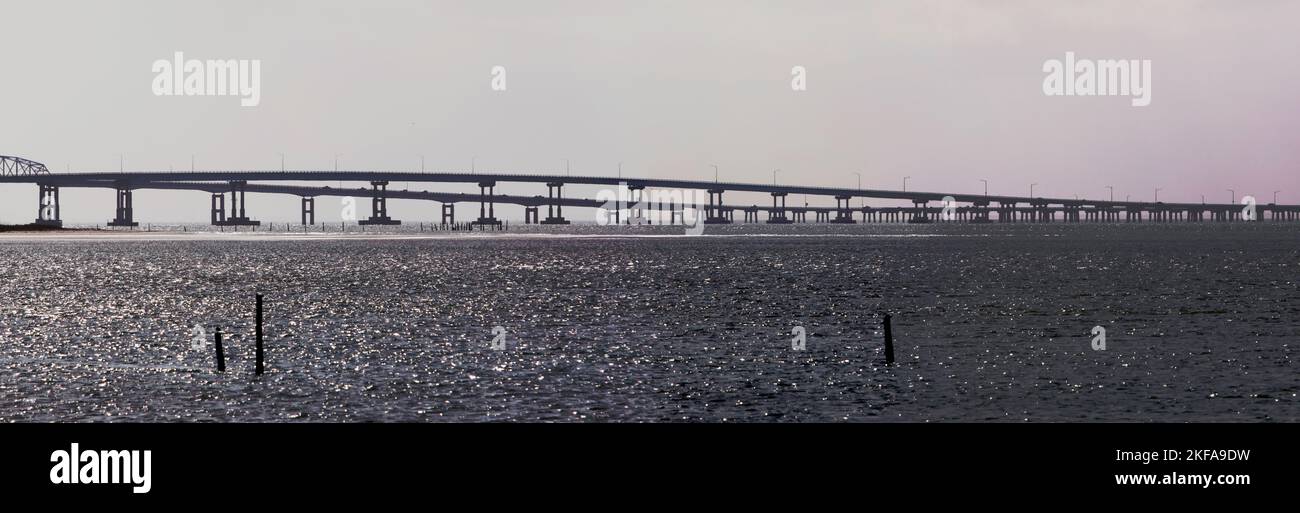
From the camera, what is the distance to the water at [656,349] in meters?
28.2

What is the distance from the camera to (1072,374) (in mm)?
33375

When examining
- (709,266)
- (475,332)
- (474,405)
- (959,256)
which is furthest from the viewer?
(959,256)

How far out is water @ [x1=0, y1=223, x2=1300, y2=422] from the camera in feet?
92.4

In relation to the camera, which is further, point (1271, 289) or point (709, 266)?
point (709, 266)

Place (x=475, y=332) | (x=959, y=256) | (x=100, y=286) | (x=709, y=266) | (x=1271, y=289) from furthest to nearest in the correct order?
(x=959, y=256), (x=709, y=266), (x=100, y=286), (x=1271, y=289), (x=475, y=332)

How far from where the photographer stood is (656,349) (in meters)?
39.5
